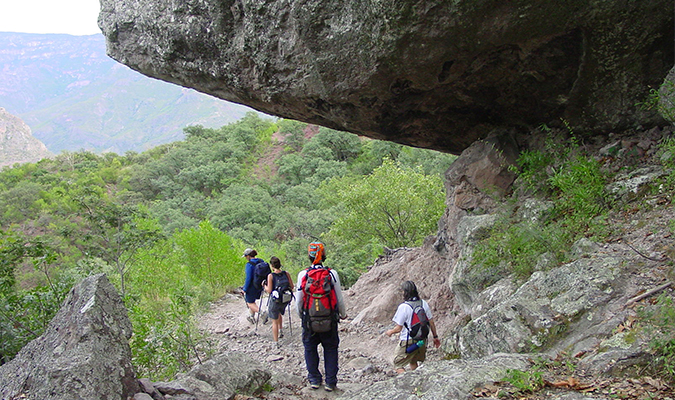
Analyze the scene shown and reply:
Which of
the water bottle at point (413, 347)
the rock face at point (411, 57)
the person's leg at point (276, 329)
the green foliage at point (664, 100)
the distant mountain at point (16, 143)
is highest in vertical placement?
the distant mountain at point (16, 143)

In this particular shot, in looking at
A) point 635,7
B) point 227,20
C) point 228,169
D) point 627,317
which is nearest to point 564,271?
point 627,317

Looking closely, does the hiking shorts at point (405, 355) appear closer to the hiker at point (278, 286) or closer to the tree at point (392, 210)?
the hiker at point (278, 286)

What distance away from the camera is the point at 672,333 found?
2.84 meters

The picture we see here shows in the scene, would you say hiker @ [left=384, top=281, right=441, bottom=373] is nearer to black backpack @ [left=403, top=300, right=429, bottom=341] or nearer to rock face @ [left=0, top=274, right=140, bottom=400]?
black backpack @ [left=403, top=300, right=429, bottom=341]

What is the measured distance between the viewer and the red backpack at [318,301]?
480 centimetres

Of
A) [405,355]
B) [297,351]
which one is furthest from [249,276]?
[405,355]

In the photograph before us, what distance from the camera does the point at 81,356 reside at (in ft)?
11.4

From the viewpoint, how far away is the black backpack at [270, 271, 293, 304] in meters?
7.05

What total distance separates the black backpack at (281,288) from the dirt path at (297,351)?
721 mm

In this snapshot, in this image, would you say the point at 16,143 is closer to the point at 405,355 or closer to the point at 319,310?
the point at 319,310

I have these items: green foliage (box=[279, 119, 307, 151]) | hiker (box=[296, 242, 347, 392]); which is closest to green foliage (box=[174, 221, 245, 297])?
hiker (box=[296, 242, 347, 392])

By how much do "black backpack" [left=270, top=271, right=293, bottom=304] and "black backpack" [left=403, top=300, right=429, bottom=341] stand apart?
261cm

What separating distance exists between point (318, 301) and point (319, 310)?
96 millimetres

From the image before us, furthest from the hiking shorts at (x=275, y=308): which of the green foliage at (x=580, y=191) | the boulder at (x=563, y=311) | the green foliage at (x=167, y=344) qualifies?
the green foliage at (x=580, y=191)
